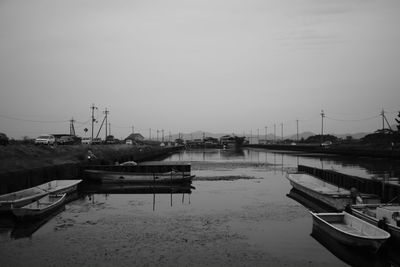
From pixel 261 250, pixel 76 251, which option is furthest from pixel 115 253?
pixel 261 250

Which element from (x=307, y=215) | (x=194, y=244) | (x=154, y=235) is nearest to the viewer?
(x=194, y=244)

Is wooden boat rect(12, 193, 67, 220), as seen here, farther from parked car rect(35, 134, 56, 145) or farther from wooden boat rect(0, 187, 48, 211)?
parked car rect(35, 134, 56, 145)

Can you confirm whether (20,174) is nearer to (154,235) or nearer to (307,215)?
(154,235)

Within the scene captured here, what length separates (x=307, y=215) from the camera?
775 inches

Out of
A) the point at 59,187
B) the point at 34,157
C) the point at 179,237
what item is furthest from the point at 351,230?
the point at 34,157

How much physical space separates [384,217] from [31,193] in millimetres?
19499

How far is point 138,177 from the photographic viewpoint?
3366 centimetres

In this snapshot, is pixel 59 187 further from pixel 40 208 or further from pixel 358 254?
pixel 358 254

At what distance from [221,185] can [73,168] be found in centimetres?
1441

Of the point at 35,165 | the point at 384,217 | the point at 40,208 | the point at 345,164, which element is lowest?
the point at 345,164

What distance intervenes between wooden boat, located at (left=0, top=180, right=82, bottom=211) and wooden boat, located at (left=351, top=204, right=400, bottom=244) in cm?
1686

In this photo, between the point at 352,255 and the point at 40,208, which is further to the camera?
the point at 40,208

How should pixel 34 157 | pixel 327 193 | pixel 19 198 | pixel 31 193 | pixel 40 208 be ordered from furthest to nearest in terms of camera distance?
pixel 34 157 → pixel 31 193 → pixel 327 193 → pixel 19 198 → pixel 40 208

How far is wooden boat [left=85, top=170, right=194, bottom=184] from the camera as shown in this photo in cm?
3275
